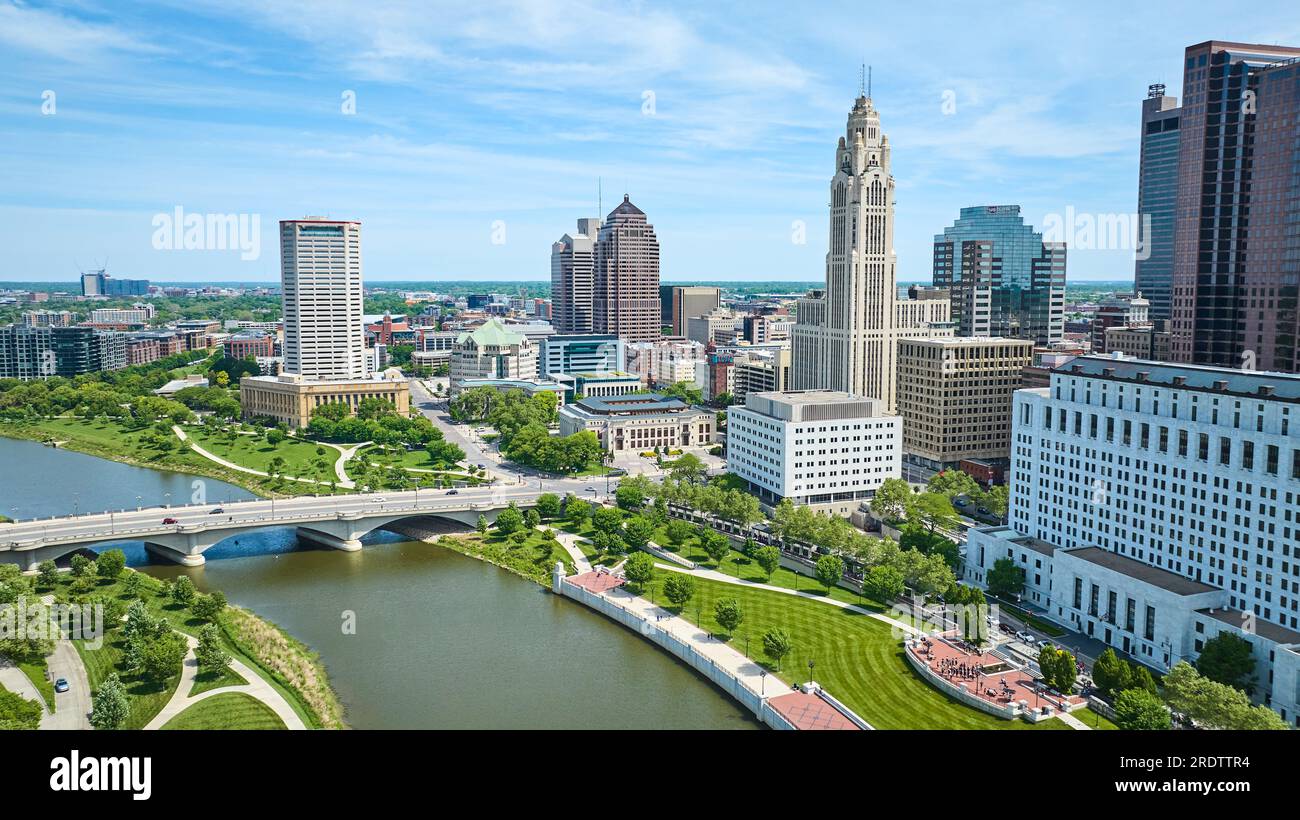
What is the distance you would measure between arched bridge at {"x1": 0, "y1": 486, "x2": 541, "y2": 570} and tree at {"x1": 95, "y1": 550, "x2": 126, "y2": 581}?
3.61 metres

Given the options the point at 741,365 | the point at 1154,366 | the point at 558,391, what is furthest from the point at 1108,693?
the point at 558,391

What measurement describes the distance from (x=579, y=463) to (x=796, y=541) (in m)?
24.0

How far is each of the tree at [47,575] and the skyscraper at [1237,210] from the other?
192 feet

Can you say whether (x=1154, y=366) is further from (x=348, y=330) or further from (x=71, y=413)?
(x=71, y=413)

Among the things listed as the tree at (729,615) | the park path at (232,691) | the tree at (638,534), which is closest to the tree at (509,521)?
the tree at (638,534)

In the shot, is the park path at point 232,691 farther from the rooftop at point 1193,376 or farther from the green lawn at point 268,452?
the green lawn at point 268,452

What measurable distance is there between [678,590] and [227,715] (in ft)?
57.1

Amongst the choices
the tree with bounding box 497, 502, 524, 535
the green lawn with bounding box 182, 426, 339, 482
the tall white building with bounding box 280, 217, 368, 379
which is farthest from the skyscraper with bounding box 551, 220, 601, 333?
the tree with bounding box 497, 502, 524, 535

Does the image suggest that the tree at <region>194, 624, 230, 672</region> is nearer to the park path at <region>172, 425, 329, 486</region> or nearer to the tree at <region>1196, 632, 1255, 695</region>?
the tree at <region>1196, 632, 1255, 695</region>

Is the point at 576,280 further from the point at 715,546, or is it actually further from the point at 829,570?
the point at 829,570

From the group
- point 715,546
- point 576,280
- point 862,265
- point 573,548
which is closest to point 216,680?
Answer: point 573,548

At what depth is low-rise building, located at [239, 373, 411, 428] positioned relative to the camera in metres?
87.4

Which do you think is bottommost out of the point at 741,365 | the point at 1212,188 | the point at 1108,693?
the point at 1108,693
